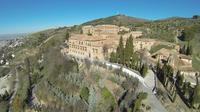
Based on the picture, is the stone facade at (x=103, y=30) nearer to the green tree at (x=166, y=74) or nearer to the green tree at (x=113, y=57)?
the green tree at (x=113, y=57)

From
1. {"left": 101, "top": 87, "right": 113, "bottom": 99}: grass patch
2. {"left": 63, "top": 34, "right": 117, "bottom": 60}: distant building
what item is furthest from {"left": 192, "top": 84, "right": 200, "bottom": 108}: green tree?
{"left": 63, "top": 34, "right": 117, "bottom": 60}: distant building

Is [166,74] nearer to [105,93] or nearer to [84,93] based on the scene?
[105,93]

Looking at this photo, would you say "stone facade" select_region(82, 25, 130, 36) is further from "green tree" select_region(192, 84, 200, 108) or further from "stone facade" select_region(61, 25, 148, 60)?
"green tree" select_region(192, 84, 200, 108)

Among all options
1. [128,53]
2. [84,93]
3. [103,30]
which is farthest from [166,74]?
[103,30]

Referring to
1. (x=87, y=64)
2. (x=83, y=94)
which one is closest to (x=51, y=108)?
(x=83, y=94)

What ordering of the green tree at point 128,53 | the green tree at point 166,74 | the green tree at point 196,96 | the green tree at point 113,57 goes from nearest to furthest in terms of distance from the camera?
the green tree at point 196,96 < the green tree at point 166,74 < the green tree at point 128,53 < the green tree at point 113,57

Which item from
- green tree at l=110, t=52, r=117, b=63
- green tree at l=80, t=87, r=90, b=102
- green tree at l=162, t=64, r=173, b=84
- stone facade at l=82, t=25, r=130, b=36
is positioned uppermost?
stone facade at l=82, t=25, r=130, b=36

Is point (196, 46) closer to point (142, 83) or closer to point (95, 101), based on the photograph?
point (142, 83)

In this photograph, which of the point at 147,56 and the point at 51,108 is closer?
the point at 51,108

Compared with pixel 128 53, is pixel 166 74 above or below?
below

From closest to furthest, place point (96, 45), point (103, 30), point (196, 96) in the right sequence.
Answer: point (196, 96) → point (96, 45) → point (103, 30)

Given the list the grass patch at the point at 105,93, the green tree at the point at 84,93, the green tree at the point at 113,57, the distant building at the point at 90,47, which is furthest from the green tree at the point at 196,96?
the distant building at the point at 90,47
